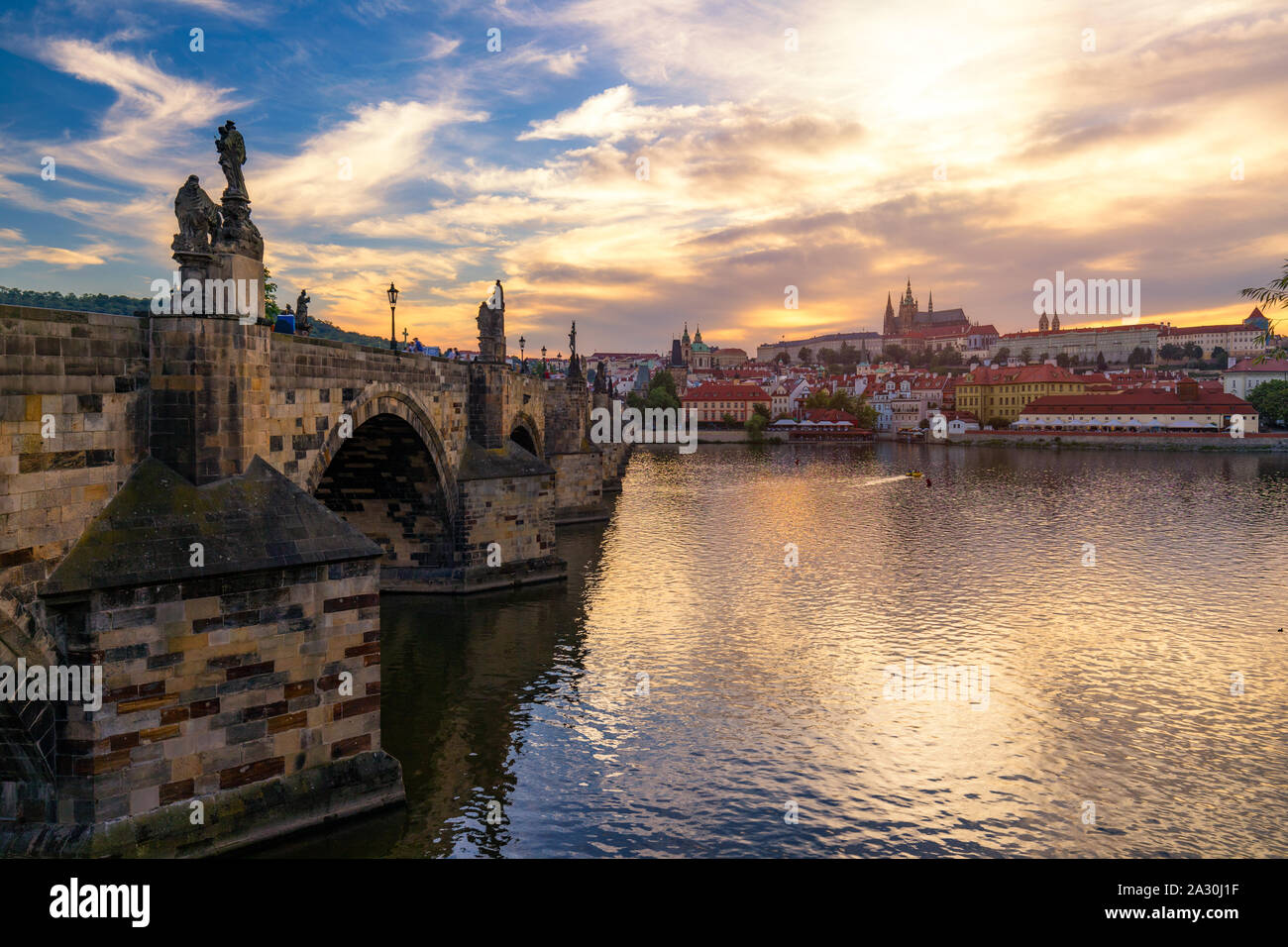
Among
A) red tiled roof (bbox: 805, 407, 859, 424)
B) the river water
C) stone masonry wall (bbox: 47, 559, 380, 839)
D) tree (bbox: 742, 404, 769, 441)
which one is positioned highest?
red tiled roof (bbox: 805, 407, 859, 424)

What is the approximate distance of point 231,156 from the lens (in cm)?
1369

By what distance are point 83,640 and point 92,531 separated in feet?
4.84

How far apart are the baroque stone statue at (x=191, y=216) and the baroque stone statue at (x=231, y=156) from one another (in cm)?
126

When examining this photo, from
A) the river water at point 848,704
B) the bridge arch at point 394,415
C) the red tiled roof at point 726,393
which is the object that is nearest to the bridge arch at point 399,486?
the bridge arch at point 394,415

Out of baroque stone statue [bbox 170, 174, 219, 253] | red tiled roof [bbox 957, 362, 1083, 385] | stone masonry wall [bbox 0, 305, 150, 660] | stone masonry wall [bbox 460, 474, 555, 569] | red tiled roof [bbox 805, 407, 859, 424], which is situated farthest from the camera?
red tiled roof [bbox 957, 362, 1083, 385]

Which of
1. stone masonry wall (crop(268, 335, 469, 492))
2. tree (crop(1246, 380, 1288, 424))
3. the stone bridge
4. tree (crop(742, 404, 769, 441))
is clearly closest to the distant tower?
stone masonry wall (crop(268, 335, 469, 492))

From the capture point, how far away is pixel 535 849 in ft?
38.9

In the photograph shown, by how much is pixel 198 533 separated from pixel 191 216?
4.71 meters

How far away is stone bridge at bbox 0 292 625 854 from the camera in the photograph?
33.1ft

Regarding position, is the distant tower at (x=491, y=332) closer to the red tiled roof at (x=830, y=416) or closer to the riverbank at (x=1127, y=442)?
the riverbank at (x=1127, y=442)

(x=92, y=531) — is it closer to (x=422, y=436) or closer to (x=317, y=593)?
(x=317, y=593)

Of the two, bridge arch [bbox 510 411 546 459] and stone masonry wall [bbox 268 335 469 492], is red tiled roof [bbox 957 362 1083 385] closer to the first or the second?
bridge arch [bbox 510 411 546 459]

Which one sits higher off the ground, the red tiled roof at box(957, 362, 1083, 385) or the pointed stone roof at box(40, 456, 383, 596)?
the red tiled roof at box(957, 362, 1083, 385)

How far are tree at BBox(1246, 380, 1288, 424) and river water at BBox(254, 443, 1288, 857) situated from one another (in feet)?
320
